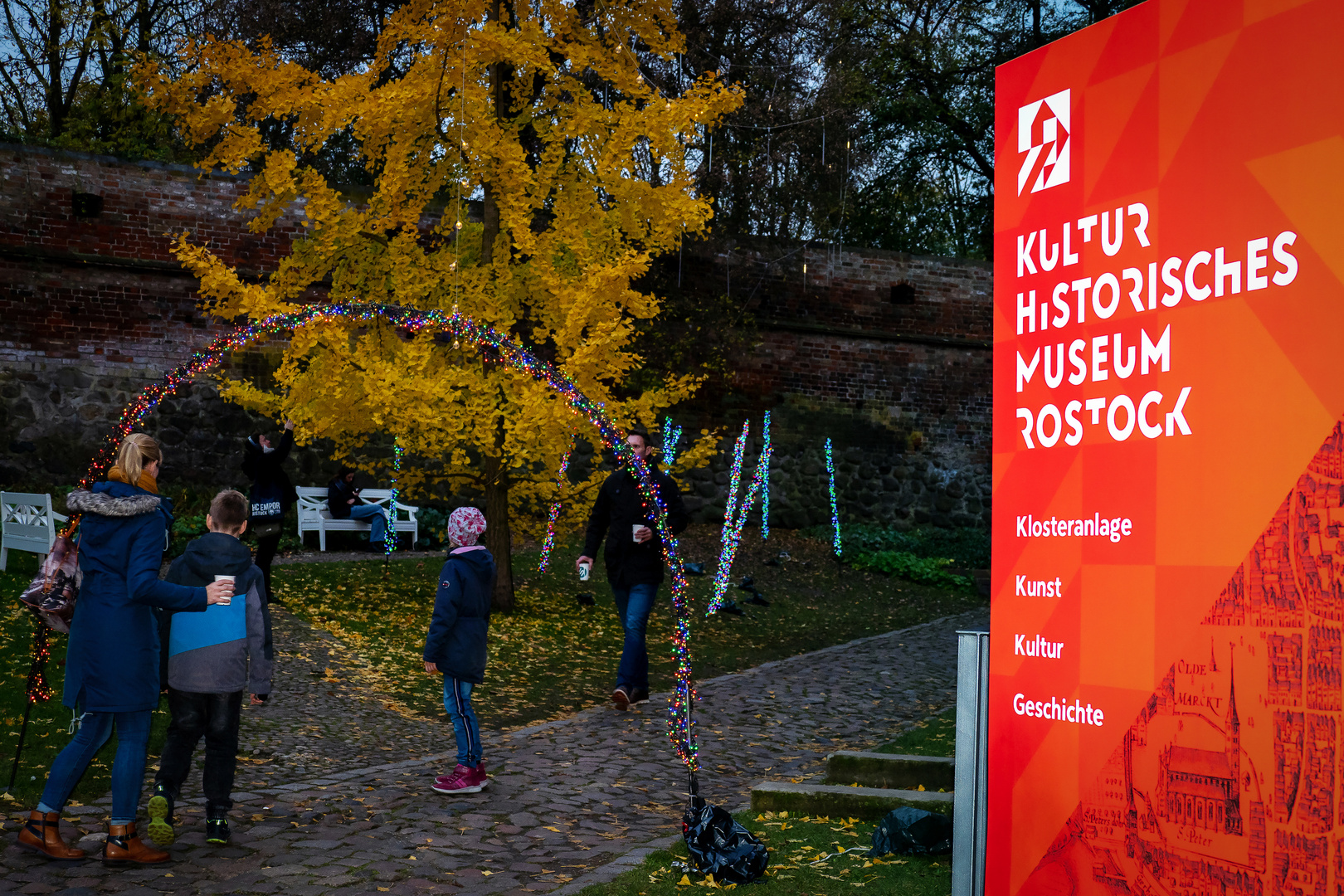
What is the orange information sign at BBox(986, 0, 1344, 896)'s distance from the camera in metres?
2.86

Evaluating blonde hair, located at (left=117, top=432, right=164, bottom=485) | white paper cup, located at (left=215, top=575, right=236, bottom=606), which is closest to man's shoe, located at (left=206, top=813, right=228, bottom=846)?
white paper cup, located at (left=215, top=575, right=236, bottom=606)

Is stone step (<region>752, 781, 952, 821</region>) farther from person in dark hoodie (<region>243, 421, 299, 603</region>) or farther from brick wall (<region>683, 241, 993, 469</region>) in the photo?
brick wall (<region>683, 241, 993, 469</region>)

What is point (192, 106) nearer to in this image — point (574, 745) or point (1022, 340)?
point (574, 745)

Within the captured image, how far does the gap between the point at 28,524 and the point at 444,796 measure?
750 centimetres

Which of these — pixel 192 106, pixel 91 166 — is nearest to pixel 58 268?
pixel 91 166

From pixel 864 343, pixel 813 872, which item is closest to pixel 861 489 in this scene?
pixel 864 343

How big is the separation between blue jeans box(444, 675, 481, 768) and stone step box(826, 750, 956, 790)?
6.36ft

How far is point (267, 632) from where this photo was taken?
548cm

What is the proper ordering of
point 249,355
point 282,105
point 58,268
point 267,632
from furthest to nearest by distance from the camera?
1. point 249,355
2. point 58,268
3. point 282,105
4. point 267,632

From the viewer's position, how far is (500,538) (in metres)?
12.1

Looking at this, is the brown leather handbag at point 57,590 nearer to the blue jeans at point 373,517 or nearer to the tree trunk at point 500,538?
the tree trunk at point 500,538

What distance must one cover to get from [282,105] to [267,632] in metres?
6.77

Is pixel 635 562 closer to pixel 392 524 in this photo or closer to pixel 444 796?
pixel 444 796

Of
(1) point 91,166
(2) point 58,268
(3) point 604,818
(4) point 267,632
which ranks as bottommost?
(3) point 604,818
